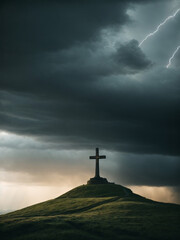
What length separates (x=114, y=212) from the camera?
7194 centimetres

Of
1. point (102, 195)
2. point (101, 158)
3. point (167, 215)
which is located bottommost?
point (167, 215)

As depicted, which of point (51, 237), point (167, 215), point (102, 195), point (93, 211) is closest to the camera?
point (51, 237)

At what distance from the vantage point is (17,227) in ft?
213

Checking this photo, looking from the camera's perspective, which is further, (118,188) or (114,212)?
(118,188)

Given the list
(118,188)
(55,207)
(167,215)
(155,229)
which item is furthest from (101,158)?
(155,229)

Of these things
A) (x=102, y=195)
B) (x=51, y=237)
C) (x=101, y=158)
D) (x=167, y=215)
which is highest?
(x=101, y=158)

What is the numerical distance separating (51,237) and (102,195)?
39709mm

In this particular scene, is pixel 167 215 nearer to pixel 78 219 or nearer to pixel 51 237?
pixel 78 219

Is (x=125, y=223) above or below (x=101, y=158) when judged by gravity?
below

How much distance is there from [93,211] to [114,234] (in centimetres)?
1802

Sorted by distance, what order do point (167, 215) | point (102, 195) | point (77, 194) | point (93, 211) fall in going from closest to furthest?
point (167, 215) < point (93, 211) < point (102, 195) < point (77, 194)

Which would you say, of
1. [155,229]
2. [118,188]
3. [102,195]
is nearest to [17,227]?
[155,229]

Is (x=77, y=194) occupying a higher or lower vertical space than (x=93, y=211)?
higher

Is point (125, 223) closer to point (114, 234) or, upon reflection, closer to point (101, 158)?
point (114, 234)
